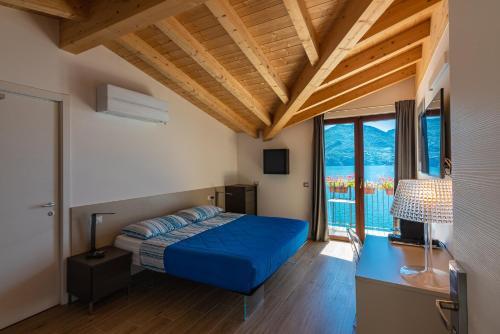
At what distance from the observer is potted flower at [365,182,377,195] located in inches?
179

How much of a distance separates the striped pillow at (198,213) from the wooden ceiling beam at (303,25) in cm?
275

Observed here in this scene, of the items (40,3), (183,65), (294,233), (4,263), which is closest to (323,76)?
(183,65)

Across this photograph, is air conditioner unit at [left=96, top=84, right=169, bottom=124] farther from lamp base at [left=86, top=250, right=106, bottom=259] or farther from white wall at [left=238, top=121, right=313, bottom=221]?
white wall at [left=238, top=121, right=313, bottom=221]

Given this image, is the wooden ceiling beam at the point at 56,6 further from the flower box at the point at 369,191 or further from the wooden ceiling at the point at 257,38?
the flower box at the point at 369,191

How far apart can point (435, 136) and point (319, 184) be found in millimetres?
2637

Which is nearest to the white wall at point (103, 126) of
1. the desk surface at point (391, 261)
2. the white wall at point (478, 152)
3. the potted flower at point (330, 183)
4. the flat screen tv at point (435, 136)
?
the potted flower at point (330, 183)

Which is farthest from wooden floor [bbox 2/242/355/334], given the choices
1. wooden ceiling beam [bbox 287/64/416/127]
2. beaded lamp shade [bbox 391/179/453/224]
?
wooden ceiling beam [bbox 287/64/416/127]

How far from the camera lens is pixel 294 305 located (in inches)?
103

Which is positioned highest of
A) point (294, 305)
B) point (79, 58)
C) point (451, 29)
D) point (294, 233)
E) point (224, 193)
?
point (79, 58)

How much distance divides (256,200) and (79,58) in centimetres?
399

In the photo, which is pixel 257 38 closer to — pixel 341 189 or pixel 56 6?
pixel 56 6

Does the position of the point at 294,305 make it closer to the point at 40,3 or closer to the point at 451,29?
the point at 451,29

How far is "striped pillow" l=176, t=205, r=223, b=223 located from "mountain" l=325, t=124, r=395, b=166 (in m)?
2.46

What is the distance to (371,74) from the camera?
12.0ft
